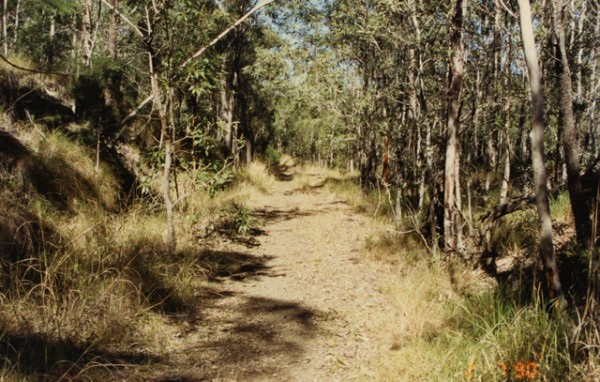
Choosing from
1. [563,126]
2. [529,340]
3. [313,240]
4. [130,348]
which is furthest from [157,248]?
[563,126]

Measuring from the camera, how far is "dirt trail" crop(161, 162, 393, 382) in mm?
3604

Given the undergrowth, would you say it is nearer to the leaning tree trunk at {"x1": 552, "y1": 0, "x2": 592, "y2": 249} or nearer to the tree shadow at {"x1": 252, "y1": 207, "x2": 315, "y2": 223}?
the tree shadow at {"x1": 252, "y1": 207, "x2": 315, "y2": 223}

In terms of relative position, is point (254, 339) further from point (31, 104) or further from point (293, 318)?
point (31, 104)

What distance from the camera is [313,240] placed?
8727 mm

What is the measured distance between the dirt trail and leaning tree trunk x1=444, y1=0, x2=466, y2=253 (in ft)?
4.37

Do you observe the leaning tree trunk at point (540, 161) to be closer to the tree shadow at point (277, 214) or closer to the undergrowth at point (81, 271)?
the undergrowth at point (81, 271)

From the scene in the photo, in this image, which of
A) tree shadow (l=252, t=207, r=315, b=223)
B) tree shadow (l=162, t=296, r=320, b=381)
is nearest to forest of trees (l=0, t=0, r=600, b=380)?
tree shadow (l=162, t=296, r=320, b=381)

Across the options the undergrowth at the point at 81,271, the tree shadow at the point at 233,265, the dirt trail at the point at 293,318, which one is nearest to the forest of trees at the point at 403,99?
the undergrowth at the point at 81,271

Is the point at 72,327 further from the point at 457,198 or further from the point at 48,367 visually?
the point at 457,198

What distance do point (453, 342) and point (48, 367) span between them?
3009 millimetres

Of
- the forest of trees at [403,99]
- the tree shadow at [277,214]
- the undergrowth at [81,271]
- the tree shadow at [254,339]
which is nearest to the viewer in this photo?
the undergrowth at [81,271]

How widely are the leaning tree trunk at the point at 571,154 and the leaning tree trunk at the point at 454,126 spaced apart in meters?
1.92

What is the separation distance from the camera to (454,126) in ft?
19.0

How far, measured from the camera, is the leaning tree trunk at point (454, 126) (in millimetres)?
5746
